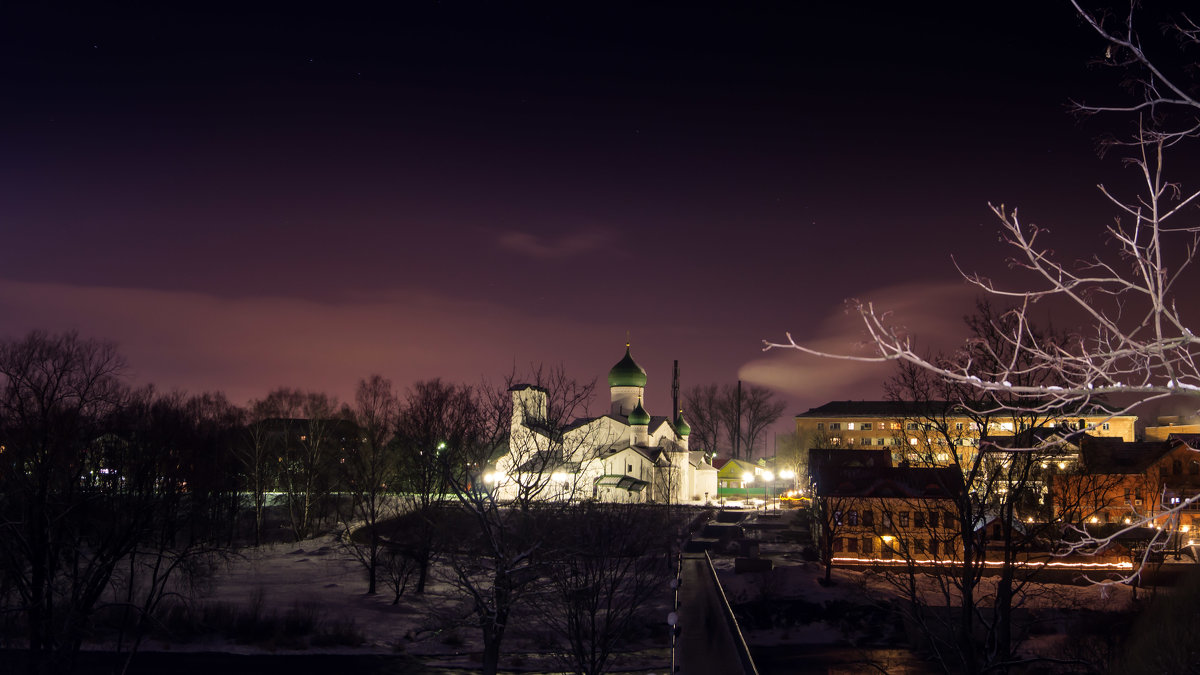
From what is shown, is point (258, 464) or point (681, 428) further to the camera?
point (681, 428)

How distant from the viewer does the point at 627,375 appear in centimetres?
9525

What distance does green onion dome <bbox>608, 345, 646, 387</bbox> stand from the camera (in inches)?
3745

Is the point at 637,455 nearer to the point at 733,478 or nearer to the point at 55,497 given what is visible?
the point at 733,478

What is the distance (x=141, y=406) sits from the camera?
34.6 metres

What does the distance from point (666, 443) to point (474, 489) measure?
234 feet

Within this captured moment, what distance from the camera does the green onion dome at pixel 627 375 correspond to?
312 feet

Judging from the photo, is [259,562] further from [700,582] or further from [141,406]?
[700,582]

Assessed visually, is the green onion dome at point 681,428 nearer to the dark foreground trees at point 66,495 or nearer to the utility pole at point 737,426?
the utility pole at point 737,426

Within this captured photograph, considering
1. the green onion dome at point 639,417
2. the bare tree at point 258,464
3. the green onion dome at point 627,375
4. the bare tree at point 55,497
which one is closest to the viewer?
the bare tree at point 55,497

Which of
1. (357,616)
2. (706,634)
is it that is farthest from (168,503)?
(706,634)

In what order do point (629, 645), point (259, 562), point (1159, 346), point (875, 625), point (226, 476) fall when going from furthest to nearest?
point (226, 476) → point (259, 562) → point (875, 625) → point (629, 645) → point (1159, 346)

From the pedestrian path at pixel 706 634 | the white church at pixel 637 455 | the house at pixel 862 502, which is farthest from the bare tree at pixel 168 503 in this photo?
the house at pixel 862 502

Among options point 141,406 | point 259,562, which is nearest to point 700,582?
point 141,406

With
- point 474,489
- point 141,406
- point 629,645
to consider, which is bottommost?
point 629,645
